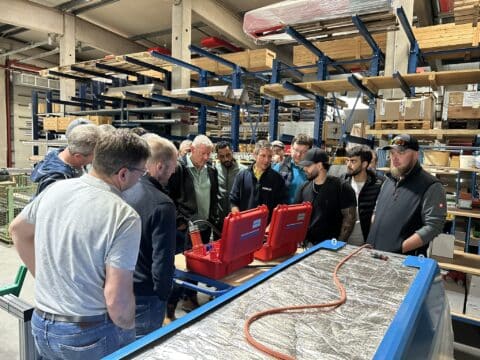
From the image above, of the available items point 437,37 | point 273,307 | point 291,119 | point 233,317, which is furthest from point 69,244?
point 291,119

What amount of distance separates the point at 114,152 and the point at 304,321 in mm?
889

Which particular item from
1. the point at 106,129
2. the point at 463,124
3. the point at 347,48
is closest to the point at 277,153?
the point at 463,124

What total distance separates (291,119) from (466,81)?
5.48m

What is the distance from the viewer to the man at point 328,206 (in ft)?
8.45

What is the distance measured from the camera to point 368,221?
2877 mm

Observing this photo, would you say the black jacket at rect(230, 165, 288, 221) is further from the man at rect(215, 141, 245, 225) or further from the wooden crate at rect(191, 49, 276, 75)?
the wooden crate at rect(191, 49, 276, 75)

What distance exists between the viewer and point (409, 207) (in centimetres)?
236

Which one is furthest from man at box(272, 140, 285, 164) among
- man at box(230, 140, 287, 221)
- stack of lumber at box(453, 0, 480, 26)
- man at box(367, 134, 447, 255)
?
stack of lumber at box(453, 0, 480, 26)

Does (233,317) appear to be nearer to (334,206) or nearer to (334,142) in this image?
(334,206)

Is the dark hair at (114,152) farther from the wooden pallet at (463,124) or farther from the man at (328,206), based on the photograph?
the wooden pallet at (463,124)

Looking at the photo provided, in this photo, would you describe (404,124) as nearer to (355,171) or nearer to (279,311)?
(355,171)

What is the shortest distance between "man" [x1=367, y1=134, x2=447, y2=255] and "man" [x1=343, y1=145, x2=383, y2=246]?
353 mm

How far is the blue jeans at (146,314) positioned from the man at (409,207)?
5.57 ft

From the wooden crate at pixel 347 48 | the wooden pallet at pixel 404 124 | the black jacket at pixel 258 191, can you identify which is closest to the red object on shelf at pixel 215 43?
the wooden crate at pixel 347 48
